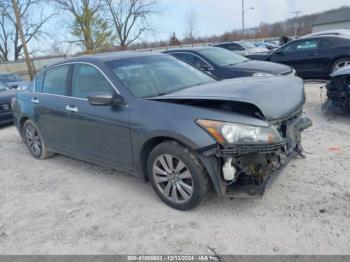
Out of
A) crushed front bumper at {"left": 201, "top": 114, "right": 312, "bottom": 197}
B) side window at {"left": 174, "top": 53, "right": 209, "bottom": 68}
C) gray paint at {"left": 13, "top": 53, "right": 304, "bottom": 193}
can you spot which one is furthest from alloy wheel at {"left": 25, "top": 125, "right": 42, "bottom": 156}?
side window at {"left": 174, "top": 53, "right": 209, "bottom": 68}

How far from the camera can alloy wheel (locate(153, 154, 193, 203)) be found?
124 inches

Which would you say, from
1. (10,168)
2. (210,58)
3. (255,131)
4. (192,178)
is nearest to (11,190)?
(10,168)

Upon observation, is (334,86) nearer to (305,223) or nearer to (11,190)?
(305,223)

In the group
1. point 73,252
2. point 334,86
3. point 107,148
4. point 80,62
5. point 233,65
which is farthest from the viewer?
point 233,65

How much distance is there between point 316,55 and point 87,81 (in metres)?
8.03

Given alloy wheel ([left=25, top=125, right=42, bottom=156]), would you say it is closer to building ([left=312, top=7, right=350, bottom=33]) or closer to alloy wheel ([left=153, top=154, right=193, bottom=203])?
alloy wheel ([left=153, top=154, right=193, bottom=203])

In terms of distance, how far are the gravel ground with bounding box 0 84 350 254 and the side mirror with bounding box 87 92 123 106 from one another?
1.13 meters

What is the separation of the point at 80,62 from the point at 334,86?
448cm

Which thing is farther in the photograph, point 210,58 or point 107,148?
point 210,58

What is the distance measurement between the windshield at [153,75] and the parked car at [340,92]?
2.77 meters

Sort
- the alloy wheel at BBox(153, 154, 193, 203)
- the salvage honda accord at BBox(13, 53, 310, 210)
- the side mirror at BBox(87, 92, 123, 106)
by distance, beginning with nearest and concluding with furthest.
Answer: the salvage honda accord at BBox(13, 53, 310, 210), the alloy wheel at BBox(153, 154, 193, 203), the side mirror at BBox(87, 92, 123, 106)

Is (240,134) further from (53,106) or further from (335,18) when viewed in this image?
(335,18)

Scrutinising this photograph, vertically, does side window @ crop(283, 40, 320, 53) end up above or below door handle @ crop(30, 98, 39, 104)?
above

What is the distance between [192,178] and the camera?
9.98 feet
